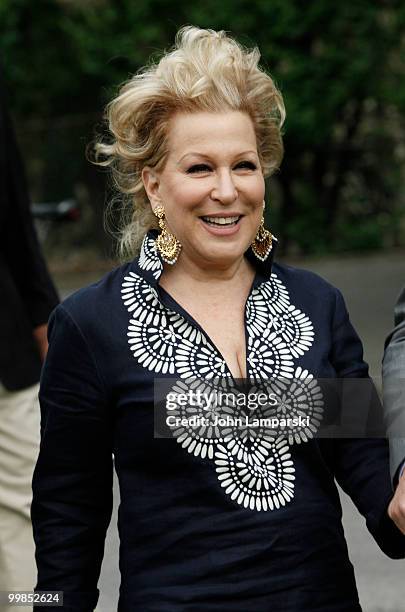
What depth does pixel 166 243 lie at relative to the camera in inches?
112

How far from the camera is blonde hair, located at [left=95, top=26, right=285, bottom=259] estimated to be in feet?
9.10

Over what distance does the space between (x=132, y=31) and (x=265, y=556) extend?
12.1m

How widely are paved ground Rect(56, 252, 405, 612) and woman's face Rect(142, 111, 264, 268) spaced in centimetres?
269

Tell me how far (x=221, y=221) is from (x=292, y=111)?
36.1 feet

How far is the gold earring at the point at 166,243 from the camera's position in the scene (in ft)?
9.32

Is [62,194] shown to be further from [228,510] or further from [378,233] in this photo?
[228,510]

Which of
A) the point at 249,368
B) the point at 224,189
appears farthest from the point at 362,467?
the point at 224,189

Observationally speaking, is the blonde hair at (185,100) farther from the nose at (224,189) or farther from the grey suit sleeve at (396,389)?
the grey suit sleeve at (396,389)

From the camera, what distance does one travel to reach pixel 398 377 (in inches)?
111

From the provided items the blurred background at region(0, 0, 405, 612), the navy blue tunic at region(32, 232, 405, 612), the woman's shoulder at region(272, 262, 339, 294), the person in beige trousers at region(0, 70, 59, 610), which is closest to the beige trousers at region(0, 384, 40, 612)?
the person in beige trousers at region(0, 70, 59, 610)

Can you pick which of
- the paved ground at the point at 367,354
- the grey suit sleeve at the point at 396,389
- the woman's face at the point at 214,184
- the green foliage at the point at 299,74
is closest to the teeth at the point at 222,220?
the woman's face at the point at 214,184

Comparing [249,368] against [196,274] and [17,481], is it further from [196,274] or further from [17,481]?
[17,481]

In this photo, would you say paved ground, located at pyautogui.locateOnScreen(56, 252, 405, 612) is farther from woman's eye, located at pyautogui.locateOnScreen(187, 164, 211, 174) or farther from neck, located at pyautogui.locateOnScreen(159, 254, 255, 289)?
woman's eye, located at pyautogui.locateOnScreen(187, 164, 211, 174)

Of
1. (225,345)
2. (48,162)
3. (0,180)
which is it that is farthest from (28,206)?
(48,162)
